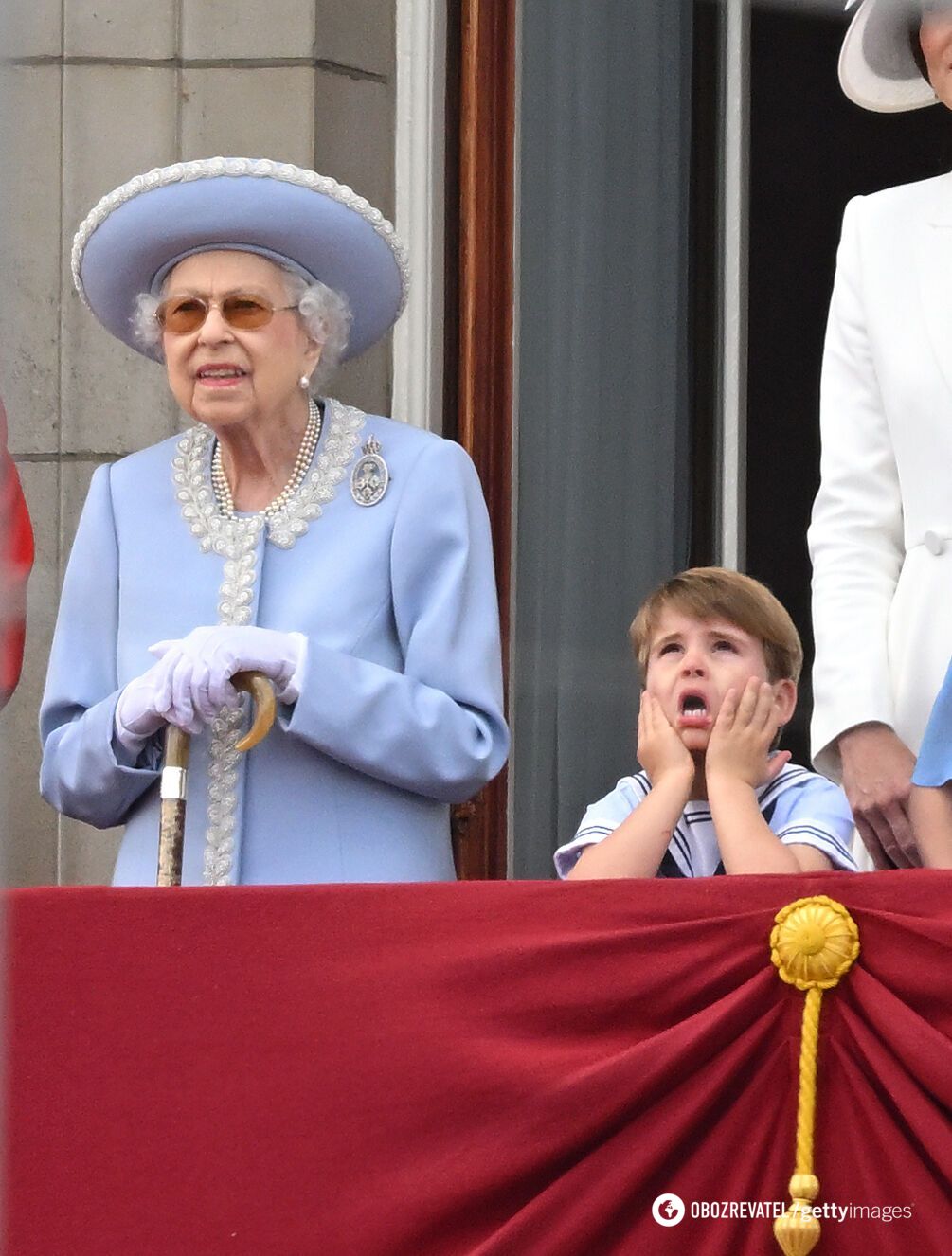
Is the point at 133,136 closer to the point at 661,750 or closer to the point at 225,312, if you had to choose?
the point at 225,312

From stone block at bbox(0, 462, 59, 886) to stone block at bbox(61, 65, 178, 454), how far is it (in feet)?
0.38

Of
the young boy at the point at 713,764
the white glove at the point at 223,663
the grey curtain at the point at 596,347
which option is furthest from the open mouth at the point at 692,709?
the grey curtain at the point at 596,347

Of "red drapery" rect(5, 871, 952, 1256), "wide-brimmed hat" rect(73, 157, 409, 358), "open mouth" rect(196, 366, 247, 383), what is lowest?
"red drapery" rect(5, 871, 952, 1256)

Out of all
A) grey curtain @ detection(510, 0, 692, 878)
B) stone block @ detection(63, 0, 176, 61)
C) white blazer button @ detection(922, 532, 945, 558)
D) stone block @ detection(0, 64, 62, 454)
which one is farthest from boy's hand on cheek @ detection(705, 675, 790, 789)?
stone block @ detection(63, 0, 176, 61)

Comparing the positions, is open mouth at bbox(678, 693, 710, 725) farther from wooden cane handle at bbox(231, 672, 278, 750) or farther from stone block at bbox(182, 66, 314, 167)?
stone block at bbox(182, 66, 314, 167)

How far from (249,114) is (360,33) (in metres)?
0.28

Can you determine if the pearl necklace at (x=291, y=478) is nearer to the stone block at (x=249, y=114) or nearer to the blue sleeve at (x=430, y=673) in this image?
the blue sleeve at (x=430, y=673)

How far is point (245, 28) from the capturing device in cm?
429

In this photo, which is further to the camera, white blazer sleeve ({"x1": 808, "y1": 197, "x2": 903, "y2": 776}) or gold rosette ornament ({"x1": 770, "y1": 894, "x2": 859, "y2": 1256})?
white blazer sleeve ({"x1": 808, "y1": 197, "x2": 903, "y2": 776})

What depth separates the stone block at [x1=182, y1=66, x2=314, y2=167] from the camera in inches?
166

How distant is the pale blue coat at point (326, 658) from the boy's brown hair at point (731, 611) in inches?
8.2

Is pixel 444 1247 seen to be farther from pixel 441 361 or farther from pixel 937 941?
pixel 441 361

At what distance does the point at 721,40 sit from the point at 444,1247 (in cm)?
292

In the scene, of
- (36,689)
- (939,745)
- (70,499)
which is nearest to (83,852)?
(36,689)
